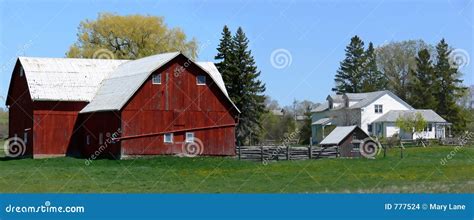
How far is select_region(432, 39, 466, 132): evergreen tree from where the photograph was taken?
264ft

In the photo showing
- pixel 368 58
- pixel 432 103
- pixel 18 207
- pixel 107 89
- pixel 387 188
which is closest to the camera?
pixel 18 207

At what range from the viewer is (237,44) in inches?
2522

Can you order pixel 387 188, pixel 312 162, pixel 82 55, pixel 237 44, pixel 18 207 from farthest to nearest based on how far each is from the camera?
pixel 82 55 → pixel 237 44 → pixel 312 162 → pixel 387 188 → pixel 18 207

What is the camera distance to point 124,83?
46.5m

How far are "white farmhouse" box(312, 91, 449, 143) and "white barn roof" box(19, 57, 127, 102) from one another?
3231cm

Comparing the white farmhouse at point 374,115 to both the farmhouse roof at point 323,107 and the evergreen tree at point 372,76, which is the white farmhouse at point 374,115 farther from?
the evergreen tree at point 372,76

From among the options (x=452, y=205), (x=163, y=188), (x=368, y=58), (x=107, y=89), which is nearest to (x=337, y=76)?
(x=368, y=58)

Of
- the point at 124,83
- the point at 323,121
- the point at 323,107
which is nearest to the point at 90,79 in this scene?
the point at 124,83

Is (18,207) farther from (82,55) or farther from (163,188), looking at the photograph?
(82,55)

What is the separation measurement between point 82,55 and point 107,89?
2302cm

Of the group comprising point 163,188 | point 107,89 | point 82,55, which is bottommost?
point 163,188

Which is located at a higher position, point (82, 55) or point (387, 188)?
point (82, 55)

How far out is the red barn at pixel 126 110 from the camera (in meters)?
44.3

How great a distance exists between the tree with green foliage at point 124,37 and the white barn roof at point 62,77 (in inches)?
751
